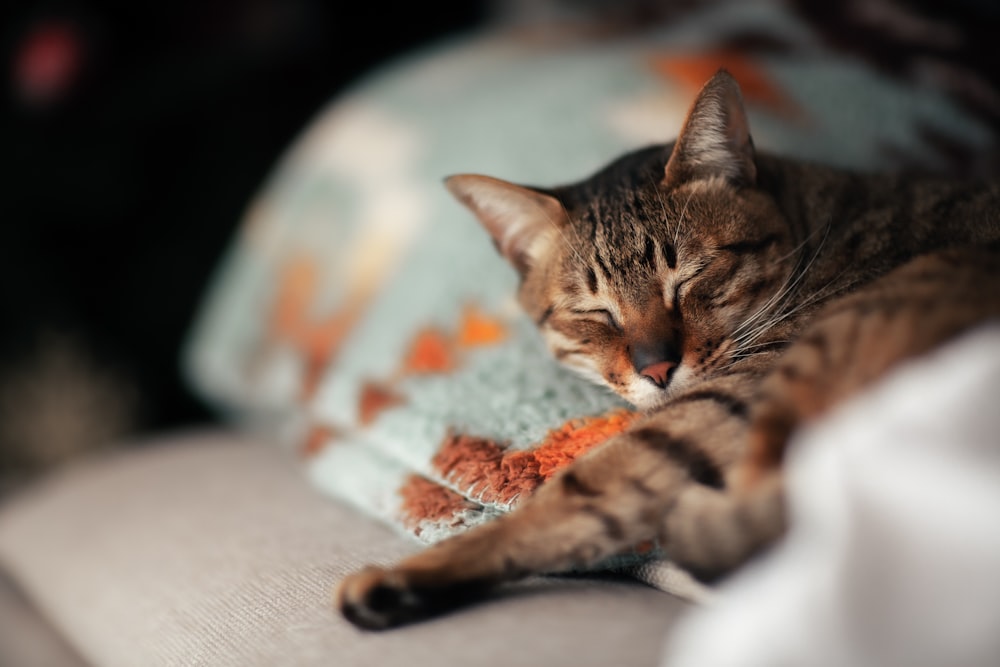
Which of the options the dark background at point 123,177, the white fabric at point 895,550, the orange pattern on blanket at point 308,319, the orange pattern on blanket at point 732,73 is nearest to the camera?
the white fabric at point 895,550

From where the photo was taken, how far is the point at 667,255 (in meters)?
0.83

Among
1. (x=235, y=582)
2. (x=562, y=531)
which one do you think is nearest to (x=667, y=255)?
(x=562, y=531)

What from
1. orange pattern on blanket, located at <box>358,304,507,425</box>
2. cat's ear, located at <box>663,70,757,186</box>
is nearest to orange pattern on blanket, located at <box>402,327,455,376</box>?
orange pattern on blanket, located at <box>358,304,507,425</box>

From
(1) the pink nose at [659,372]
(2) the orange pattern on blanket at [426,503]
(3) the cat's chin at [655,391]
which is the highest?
(1) the pink nose at [659,372]

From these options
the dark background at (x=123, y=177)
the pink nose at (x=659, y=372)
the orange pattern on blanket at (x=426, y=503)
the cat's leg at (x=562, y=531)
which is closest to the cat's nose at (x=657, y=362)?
the pink nose at (x=659, y=372)

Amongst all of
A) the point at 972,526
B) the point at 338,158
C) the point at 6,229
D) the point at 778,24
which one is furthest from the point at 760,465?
the point at 6,229

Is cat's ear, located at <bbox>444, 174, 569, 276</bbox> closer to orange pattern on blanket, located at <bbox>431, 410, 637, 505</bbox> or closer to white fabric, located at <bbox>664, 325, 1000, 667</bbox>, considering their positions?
orange pattern on blanket, located at <bbox>431, 410, 637, 505</bbox>

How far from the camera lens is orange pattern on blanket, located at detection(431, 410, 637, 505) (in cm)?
80

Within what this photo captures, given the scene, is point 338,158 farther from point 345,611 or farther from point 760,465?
point 760,465

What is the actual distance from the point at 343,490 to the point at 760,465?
59 centimetres

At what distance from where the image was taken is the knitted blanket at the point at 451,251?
2.97 ft

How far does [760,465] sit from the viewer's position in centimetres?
61

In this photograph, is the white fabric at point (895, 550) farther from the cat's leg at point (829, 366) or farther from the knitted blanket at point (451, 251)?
the knitted blanket at point (451, 251)

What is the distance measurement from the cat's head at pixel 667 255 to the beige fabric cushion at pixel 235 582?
0.23 metres
